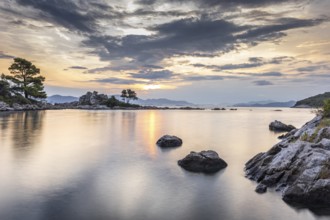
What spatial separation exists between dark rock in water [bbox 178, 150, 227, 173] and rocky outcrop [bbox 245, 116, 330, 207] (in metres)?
2.62

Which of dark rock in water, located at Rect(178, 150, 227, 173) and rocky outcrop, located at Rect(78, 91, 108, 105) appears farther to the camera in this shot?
rocky outcrop, located at Rect(78, 91, 108, 105)

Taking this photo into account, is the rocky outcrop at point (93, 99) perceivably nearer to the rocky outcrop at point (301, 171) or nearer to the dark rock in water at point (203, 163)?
the dark rock in water at point (203, 163)

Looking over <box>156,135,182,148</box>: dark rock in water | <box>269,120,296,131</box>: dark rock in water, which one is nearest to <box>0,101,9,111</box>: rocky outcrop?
<box>156,135,182,148</box>: dark rock in water

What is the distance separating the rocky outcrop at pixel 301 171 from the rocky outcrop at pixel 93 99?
171192 millimetres

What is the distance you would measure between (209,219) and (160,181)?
7.50 meters

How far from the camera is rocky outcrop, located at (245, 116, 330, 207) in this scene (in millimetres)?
16031

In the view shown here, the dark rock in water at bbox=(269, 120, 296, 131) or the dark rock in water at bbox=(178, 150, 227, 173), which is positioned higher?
the dark rock in water at bbox=(269, 120, 296, 131)

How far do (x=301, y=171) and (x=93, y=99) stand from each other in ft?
587

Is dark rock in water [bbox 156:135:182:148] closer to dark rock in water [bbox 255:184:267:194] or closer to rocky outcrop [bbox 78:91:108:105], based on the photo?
dark rock in water [bbox 255:184:267:194]

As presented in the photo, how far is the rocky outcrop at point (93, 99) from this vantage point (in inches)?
7323

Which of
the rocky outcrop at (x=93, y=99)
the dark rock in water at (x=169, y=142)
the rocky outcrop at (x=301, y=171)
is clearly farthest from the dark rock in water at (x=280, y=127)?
the rocky outcrop at (x=93, y=99)

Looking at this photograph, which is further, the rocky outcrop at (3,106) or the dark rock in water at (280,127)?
the rocky outcrop at (3,106)

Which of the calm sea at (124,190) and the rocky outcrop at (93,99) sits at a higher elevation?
the rocky outcrop at (93,99)

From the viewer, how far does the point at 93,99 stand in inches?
7372
